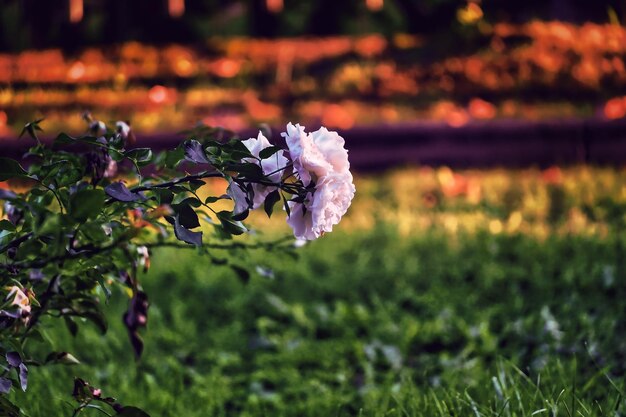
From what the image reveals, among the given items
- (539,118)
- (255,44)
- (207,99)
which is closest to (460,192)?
(539,118)

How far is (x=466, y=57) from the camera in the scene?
695 centimetres

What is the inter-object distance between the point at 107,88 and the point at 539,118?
3797mm

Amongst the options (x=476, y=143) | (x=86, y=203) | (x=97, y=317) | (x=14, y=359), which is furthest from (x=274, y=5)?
(x=86, y=203)

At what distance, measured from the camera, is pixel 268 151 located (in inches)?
46.1

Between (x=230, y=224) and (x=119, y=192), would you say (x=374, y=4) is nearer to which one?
(x=230, y=224)

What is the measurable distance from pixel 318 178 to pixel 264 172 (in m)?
Result: 0.11

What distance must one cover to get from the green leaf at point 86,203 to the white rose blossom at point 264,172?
24 cm

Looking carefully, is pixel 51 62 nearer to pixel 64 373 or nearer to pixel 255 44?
pixel 255 44

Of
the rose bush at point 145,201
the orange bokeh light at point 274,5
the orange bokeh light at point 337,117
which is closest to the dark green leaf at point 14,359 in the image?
the rose bush at point 145,201

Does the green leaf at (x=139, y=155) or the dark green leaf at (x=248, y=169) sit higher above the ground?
the dark green leaf at (x=248, y=169)

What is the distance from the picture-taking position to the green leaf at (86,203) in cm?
102

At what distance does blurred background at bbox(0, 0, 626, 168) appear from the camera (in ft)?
20.1

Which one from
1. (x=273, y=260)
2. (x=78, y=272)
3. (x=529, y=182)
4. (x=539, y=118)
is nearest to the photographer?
(x=78, y=272)

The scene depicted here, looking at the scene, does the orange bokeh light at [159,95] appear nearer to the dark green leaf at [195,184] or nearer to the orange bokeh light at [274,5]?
the orange bokeh light at [274,5]
